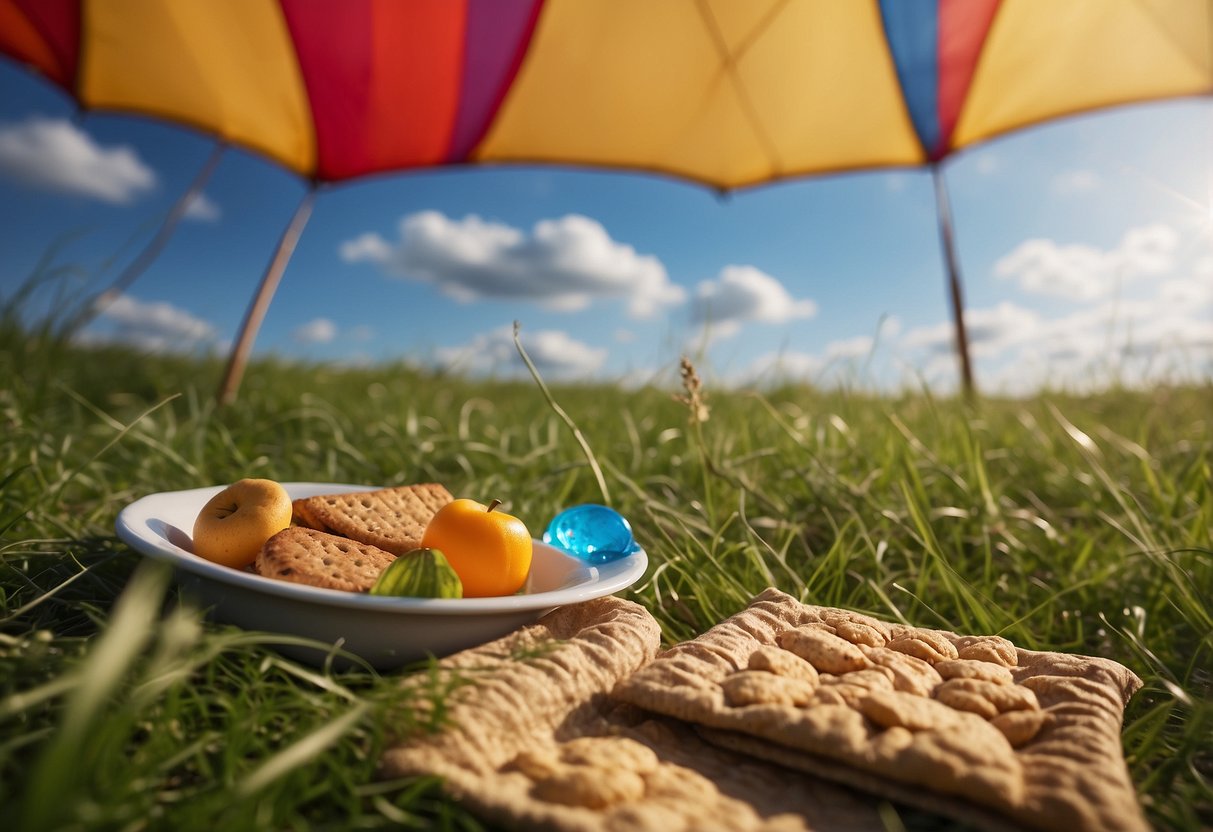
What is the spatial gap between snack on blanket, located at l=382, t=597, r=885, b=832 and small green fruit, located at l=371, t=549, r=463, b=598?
134 millimetres

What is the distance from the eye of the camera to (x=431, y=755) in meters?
1.23

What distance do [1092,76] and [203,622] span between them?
20.9 ft

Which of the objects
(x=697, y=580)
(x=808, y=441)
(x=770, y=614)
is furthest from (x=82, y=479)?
(x=808, y=441)

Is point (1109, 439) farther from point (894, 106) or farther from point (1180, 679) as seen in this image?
point (894, 106)

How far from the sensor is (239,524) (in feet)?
5.88

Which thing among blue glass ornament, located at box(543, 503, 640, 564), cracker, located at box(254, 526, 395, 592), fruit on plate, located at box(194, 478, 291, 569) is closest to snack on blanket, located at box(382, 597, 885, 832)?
cracker, located at box(254, 526, 395, 592)

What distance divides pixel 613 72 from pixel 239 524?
4.79 meters

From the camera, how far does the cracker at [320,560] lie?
5.19 feet

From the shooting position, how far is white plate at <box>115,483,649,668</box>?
57.1 inches

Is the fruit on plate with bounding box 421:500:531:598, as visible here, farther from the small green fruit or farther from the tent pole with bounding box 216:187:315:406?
the tent pole with bounding box 216:187:315:406

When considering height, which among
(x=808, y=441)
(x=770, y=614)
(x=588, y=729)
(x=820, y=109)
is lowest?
(x=588, y=729)

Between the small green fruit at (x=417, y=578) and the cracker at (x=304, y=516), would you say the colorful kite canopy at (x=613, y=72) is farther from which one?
the small green fruit at (x=417, y=578)

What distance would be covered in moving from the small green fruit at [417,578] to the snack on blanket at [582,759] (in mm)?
134

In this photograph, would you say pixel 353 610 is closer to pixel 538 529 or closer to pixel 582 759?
pixel 582 759
